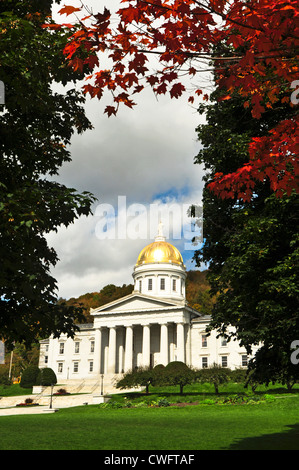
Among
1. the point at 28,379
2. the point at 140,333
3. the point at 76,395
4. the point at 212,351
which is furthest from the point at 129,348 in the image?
the point at 76,395

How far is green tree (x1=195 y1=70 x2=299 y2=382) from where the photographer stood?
12.4 m

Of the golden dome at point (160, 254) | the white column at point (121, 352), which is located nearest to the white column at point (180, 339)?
the white column at point (121, 352)

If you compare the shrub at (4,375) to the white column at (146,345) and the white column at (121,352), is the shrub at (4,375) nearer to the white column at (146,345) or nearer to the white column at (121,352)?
the white column at (121,352)

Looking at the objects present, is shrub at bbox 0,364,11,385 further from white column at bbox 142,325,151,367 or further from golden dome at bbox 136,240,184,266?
golden dome at bbox 136,240,184,266

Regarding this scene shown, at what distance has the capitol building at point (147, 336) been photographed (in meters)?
74.2

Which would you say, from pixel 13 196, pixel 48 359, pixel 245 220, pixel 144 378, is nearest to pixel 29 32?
pixel 13 196

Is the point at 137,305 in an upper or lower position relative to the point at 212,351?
upper

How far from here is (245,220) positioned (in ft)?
46.4

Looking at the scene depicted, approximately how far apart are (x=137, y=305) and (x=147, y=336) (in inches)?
227

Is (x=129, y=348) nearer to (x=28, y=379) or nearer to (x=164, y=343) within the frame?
(x=164, y=343)

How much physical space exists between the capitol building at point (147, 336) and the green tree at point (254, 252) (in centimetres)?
5812

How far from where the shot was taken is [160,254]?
285ft
